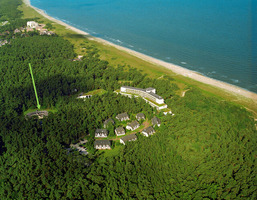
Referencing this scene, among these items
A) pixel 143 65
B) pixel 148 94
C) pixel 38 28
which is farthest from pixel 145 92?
pixel 38 28

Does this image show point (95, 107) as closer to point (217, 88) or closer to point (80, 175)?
point (80, 175)

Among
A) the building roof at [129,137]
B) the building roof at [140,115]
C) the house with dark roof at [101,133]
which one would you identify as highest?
the building roof at [140,115]

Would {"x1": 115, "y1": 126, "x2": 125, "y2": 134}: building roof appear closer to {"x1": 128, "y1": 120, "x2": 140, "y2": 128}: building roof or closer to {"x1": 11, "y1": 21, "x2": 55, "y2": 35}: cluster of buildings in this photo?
{"x1": 128, "y1": 120, "x2": 140, "y2": 128}: building roof

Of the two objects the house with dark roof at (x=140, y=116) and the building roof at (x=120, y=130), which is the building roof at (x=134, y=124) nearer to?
the building roof at (x=120, y=130)

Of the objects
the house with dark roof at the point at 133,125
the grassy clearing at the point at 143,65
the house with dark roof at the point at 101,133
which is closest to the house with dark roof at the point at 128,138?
the house with dark roof at the point at 133,125

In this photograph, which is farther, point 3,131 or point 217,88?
point 217,88

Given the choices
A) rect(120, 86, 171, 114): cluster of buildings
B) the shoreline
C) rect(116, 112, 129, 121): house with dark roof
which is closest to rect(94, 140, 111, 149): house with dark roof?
rect(116, 112, 129, 121): house with dark roof

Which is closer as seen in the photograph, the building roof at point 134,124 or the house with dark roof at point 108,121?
the building roof at point 134,124

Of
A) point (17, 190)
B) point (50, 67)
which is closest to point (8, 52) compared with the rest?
point (50, 67)

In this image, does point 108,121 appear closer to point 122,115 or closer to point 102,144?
point 122,115
